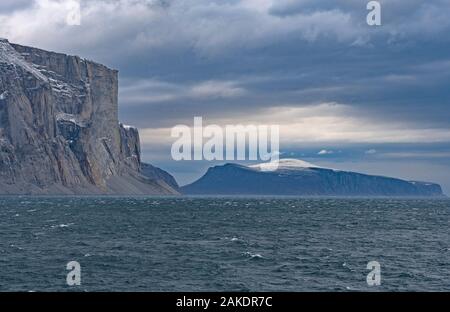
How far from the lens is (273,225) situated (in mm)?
123312

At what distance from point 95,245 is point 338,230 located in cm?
4692

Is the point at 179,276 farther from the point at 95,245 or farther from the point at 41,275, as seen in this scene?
the point at 95,245

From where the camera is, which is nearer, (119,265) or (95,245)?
(119,265)

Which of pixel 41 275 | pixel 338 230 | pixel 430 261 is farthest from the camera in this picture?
pixel 338 230

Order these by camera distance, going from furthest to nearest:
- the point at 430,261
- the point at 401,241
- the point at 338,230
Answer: the point at 338,230
the point at 401,241
the point at 430,261

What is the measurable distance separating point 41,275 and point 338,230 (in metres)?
66.0

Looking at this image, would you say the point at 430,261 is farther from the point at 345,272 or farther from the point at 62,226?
the point at 62,226
